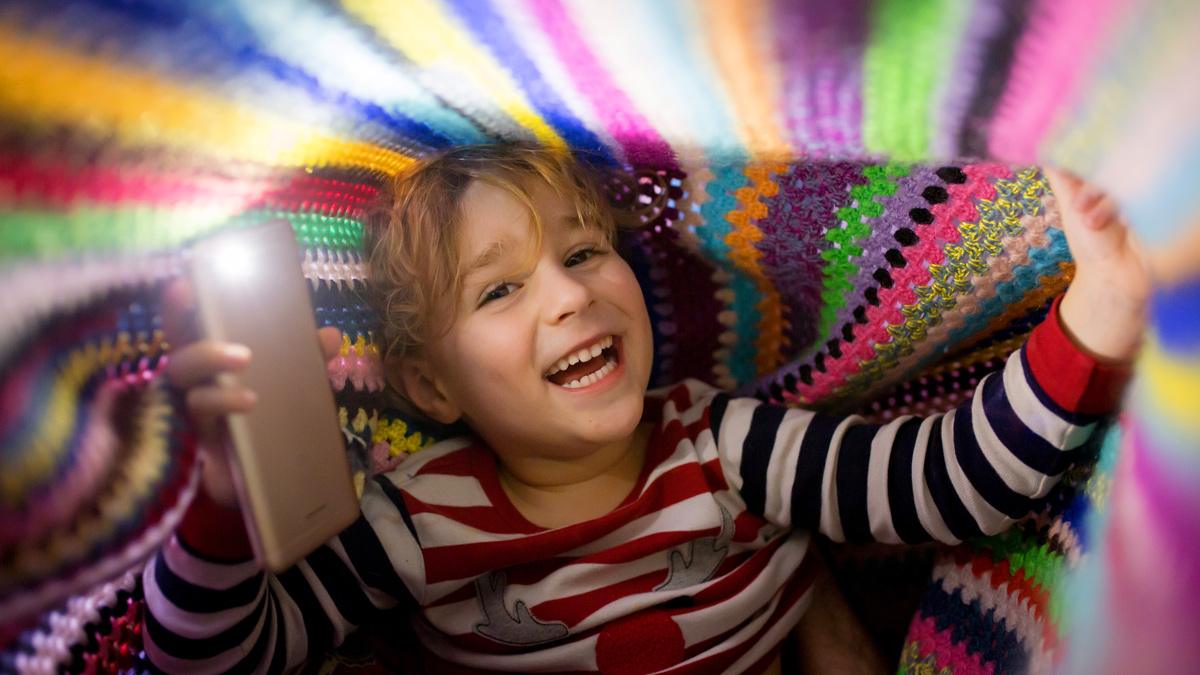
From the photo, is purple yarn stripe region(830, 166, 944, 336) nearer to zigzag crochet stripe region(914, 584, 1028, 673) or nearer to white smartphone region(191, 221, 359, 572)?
zigzag crochet stripe region(914, 584, 1028, 673)

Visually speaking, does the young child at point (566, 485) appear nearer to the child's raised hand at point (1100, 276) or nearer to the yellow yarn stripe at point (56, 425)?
the child's raised hand at point (1100, 276)

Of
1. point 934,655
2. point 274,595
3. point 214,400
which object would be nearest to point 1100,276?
A: point 934,655

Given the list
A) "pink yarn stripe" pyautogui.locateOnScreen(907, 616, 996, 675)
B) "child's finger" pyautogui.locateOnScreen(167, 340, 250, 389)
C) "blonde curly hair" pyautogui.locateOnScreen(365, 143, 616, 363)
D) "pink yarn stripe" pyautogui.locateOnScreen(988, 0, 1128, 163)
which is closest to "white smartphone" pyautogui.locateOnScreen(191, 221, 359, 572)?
"child's finger" pyautogui.locateOnScreen(167, 340, 250, 389)

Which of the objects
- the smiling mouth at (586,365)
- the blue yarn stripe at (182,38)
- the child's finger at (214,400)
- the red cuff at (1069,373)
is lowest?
the red cuff at (1069,373)

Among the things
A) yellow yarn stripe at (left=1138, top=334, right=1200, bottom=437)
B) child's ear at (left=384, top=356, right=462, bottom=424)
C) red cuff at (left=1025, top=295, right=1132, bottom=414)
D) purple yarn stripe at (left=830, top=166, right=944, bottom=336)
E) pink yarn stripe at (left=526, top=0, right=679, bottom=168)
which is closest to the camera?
yellow yarn stripe at (left=1138, top=334, right=1200, bottom=437)

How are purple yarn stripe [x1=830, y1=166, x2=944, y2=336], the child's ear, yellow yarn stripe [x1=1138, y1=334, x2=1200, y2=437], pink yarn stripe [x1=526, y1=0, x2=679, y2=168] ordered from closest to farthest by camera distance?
yellow yarn stripe [x1=1138, y1=334, x2=1200, y2=437] < pink yarn stripe [x1=526, y1=0, x2=679, y2=168] < purple yarn stripe [x1=830, y1=166, x2=944, y2=336] < the child's ear

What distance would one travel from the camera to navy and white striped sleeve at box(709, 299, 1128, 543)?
579mm

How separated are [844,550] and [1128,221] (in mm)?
562

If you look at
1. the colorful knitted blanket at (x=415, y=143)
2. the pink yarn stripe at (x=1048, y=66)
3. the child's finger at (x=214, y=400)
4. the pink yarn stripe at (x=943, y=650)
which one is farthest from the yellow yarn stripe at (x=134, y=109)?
the pink yarn stripe at (x=943, y=650)

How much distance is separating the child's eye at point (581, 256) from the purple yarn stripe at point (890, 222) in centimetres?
19

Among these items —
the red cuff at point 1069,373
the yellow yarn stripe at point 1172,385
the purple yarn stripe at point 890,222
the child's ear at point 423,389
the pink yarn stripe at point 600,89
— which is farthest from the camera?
the child's ear at point 423,389

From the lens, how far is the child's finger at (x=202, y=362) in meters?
0.44

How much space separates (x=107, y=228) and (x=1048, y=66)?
367 mm

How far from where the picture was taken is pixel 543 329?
696 mm
